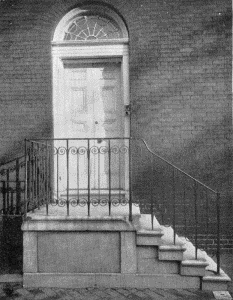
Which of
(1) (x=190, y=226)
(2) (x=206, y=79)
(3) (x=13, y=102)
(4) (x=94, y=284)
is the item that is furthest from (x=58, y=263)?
(2) (x=206, y=79)

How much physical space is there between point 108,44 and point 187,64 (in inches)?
59.2

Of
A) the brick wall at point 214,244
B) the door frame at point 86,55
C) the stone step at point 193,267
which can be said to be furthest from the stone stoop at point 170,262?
the door frame at point 86,55

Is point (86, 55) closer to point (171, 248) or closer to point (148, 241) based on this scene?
point (148, 241)

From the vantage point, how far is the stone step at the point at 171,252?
4578 millimetres

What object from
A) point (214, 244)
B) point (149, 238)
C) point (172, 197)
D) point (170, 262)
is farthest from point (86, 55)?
point (214, 244)

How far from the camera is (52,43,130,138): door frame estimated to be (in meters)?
6.39

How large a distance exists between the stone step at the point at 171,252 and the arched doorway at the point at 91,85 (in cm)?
202

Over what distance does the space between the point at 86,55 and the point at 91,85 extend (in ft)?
1.82

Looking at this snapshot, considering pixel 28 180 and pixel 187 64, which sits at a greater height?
pixel 187 64

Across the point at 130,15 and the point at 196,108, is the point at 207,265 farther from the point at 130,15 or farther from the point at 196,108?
the point at 130,15

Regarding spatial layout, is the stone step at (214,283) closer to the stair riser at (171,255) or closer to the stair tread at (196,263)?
the stair tread at (196,263)

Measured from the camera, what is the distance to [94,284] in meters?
4.67

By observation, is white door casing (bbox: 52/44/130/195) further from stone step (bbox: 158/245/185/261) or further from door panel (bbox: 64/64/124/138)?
stone step (bbox: 158/245/185/261)

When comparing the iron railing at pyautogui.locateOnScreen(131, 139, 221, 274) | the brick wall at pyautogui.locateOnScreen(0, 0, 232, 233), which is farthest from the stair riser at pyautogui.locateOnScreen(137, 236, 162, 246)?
the brick wall at pyautogui.locateOnScreen(0, 0, 232, 233)
